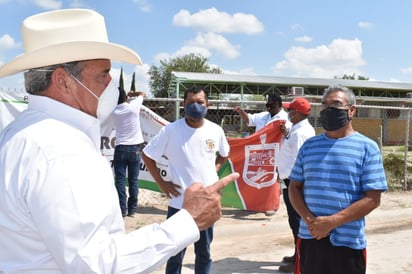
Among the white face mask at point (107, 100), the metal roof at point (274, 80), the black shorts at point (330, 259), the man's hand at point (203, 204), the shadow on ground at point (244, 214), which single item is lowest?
the shadow on ground at point (244, 214)

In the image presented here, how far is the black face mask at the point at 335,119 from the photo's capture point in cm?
349

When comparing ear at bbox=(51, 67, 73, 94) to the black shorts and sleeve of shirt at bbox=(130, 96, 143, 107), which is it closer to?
the black shorts

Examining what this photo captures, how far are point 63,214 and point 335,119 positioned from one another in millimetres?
2601

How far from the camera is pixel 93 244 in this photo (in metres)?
1.47

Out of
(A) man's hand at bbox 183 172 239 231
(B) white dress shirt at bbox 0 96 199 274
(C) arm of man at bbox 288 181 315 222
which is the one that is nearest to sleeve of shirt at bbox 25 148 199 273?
(B) white dress shirt at bbox 0 96 199 274

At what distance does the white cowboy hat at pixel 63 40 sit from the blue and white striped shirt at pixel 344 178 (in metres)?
2.03

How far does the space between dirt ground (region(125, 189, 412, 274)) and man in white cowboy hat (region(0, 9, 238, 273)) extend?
387 cm

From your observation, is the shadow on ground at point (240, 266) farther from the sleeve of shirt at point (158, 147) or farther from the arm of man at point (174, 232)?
the arm of man at point (174, 232)

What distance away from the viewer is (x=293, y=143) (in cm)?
526

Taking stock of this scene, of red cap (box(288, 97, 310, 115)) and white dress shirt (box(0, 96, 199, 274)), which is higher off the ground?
red cap (box(288, 97, 310, 115))

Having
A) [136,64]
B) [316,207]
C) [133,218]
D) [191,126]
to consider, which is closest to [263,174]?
[133,218]

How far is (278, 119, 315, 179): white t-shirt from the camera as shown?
5184mm

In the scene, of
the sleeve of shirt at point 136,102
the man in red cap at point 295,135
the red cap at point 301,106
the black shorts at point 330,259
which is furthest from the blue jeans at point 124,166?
the black shorts at point 330,259

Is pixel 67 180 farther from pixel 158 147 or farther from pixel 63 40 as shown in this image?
pixel 158 147
